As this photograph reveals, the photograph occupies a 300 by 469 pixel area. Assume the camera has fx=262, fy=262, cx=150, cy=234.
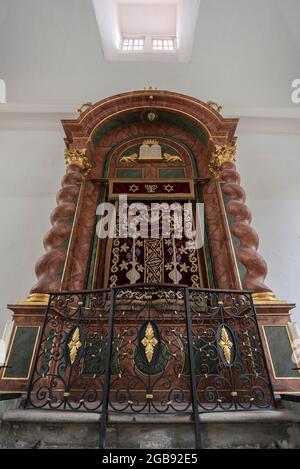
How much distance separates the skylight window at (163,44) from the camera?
6.29m

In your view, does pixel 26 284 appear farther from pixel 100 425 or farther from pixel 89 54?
pixel 89 54

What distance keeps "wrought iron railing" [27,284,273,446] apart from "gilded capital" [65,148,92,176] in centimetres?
207

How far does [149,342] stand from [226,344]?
712 mm

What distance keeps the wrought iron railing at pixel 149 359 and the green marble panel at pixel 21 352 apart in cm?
11

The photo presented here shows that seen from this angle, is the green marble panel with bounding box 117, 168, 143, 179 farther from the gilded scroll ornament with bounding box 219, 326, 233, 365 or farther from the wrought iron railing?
the gilded scroll ornament with bounding box 219, 326, 233, 365

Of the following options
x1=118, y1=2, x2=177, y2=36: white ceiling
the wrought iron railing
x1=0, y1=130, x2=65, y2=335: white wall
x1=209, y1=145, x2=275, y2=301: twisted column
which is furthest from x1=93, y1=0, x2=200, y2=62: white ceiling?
the wrought iron railing

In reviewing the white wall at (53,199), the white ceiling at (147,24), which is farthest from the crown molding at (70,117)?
the white ceiling at (147,24)

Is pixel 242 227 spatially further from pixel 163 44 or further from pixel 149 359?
pixel 163 44

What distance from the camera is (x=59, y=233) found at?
11.5 ft

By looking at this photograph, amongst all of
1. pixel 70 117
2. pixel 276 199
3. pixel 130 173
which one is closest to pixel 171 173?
pixel 130 173

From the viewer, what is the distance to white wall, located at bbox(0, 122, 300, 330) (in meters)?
4.09

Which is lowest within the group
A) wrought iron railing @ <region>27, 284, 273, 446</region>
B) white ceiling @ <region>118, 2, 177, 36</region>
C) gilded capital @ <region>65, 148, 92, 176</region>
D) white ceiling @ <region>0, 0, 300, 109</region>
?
wrought iron railing @ <region>27, 284, 273, 446</region>

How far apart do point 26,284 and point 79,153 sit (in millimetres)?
2199

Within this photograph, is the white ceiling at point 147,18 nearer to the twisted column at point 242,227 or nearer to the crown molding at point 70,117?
the crown molding at point 70,117
